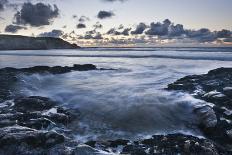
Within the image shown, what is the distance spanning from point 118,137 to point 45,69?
56.5ft

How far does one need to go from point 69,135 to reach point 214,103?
7.13m

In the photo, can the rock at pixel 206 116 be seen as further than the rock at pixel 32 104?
No

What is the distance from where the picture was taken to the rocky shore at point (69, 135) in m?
7.72

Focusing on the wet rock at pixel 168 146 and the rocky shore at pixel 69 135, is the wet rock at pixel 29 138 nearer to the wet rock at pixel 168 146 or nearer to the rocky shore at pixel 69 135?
the rocky shore at pixel 69 135

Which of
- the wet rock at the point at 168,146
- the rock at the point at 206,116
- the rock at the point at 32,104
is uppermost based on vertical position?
the rock at the point at 32,104

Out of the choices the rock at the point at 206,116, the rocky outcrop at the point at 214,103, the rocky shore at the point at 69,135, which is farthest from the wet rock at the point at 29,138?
the rock at the point at 206,116

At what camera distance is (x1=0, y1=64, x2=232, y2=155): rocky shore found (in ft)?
25.3

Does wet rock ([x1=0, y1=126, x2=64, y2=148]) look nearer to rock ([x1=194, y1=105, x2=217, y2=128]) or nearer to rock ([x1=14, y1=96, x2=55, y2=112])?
rock ([x1=14, y1=96, x2=55, y2=112])

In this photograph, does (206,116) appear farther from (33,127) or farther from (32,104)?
Result: (32,104)

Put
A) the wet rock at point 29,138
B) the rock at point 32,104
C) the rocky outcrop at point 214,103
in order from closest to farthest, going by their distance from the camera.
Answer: the wet rock at point 29,138
the rocky outcrop at point 214,103
the rock at point 32,104

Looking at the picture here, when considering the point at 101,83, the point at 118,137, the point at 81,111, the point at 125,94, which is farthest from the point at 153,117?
the point at 101,83

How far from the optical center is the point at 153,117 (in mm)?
11461

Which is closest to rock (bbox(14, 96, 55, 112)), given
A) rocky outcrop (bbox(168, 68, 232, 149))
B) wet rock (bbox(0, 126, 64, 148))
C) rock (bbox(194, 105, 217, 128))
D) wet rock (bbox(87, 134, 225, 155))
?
wet rock (bbox(0, 126, 64, 148))

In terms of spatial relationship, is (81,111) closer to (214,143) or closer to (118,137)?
(118,137)
